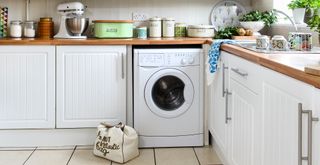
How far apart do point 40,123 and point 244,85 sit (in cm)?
185

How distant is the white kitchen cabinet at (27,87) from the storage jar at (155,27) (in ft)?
3.20

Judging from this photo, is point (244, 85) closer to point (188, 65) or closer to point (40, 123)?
point (188, 65)

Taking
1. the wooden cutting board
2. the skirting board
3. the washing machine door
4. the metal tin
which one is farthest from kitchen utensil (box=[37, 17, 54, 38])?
the wooden cutting board

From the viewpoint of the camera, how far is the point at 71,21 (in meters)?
3.63

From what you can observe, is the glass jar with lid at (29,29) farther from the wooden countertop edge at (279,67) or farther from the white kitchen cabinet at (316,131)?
the white kitchen cabinet at (316,131)

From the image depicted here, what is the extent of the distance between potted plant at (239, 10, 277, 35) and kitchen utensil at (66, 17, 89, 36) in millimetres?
1414

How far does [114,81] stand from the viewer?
135 inches

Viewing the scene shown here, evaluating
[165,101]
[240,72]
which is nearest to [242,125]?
[240,72]

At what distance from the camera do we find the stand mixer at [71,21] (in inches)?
143

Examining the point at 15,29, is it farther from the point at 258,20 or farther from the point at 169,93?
the point at 258,20

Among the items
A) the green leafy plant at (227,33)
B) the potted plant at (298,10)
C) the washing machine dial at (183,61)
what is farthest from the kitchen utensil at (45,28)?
the potted plant at (298,10)

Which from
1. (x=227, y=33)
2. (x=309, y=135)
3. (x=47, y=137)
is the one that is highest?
(x=227, y=33)

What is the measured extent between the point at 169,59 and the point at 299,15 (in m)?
1.03

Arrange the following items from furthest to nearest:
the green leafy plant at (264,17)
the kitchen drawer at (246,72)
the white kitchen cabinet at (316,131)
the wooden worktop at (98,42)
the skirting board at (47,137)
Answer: the green leafy plant at (264,17), the skirting board at (47,137), the wooden worktop at (98,42), the kitchen drawer at (246,72), the white kitchen cabinet at (316,131)
